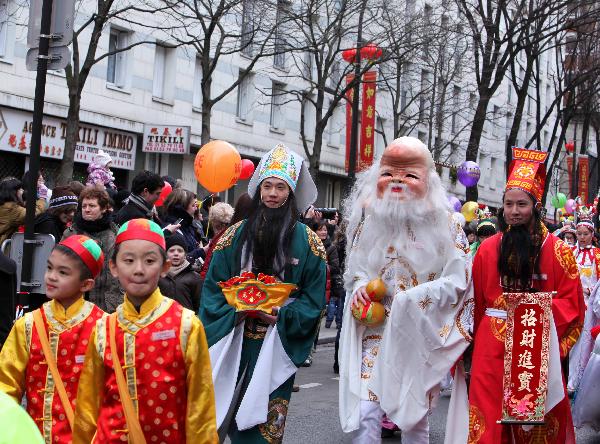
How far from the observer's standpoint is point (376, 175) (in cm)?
628

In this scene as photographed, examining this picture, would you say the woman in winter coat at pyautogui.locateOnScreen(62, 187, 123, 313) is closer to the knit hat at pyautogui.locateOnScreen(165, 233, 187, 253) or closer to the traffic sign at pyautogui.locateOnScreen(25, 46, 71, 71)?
the knit hat at pyautogui.locateOnScreen(165, 233, 187, 253)

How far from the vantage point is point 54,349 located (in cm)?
454

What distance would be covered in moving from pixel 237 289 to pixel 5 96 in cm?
1557

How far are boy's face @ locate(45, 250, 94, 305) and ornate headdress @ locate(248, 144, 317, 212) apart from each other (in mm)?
1474

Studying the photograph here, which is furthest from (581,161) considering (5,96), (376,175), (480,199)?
(376,175)

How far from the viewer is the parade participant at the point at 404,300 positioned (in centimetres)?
579

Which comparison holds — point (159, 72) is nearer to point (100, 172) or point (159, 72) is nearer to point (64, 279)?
point (100, 172)

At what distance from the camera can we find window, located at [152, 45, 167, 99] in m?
25.3

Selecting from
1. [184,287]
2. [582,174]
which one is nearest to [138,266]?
[184,287]

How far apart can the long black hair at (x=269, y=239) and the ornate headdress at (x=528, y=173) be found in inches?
57.1

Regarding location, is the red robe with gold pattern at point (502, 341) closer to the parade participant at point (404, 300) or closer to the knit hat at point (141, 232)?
the parade participant at point (404, 300)

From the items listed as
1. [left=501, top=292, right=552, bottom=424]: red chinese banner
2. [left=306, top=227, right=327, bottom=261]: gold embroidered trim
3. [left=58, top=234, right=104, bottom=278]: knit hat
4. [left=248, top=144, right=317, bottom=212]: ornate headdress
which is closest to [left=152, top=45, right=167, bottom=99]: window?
[left=248, top=144, right=317, bottom=212]: ornate headdress

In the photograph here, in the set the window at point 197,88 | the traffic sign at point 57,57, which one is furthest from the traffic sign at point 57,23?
the window at point 197,88

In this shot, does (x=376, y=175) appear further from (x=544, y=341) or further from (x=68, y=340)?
(x=68, y=340)
